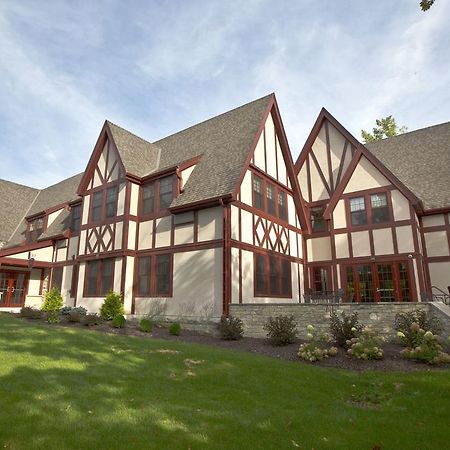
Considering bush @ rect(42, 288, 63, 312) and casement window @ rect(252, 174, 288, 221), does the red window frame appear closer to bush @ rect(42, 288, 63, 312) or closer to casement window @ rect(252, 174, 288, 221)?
casement window @ rect(252, 174, 288, 221)

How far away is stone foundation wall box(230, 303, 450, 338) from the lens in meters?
12.3

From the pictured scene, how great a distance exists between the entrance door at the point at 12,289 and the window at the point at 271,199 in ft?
57.8

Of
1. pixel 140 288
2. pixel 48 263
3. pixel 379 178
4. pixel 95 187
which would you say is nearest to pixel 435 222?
pixel 379 178

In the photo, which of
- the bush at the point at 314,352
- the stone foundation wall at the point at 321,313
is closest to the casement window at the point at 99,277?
the stone foundation wall at the point at 321,313

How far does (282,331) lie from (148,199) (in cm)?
1072

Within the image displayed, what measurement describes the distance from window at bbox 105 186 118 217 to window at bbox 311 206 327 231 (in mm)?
12071

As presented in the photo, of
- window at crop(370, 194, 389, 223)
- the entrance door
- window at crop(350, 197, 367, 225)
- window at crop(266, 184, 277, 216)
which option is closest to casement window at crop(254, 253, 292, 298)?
window at crop(266, 184, 277, 216)

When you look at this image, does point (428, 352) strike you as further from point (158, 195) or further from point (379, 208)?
point (158, 195)

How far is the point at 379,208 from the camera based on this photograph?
66.7ft

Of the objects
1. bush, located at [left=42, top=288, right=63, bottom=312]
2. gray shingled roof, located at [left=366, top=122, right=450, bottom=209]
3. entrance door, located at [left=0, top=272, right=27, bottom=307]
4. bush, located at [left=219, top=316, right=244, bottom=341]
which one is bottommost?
bush, located at [left=219, top=316, right=244, bottom=341]

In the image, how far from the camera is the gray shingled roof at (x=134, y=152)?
20.7m

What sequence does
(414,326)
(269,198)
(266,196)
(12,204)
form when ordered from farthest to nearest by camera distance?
(12,204) < (269,198) < (266,196) < (414,326)

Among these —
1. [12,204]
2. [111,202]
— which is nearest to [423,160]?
[111,202]

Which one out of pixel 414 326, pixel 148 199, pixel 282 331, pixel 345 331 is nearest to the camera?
pixel 414 326
